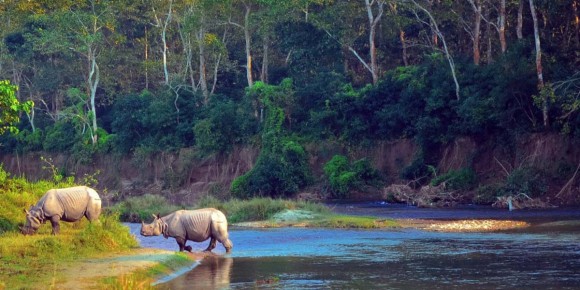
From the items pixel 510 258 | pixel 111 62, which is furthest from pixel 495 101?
pixel 111 62

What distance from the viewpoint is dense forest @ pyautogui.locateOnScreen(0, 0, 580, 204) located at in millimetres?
46312

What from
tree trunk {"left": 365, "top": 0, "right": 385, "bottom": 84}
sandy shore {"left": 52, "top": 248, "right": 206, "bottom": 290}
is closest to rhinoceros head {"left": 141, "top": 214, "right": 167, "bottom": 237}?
sandy shore {"left": 52, "top": 248, "right": 206, "bottom": 290}

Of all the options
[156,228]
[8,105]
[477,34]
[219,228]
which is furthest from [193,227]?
[477,34]

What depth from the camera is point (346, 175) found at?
51.7 m

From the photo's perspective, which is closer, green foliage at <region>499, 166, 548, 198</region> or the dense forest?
green foliage at <region>499, 166, 548, 198</region>

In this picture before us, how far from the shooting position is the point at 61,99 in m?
75.8

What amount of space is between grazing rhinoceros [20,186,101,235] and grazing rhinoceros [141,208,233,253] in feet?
5.12

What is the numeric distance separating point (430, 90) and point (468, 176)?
5476 mm

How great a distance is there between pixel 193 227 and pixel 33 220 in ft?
13.1

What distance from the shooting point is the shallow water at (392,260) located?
20500 millimetres

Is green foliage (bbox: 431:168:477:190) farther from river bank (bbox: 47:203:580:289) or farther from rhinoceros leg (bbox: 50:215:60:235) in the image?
rhinoceros leg (bbox: 50:215:60:235)

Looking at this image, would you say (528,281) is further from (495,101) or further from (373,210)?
(495,101)

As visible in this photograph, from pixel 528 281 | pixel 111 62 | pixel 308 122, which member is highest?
pixel 111 62

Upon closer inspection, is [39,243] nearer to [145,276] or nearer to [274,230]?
[145,276]
